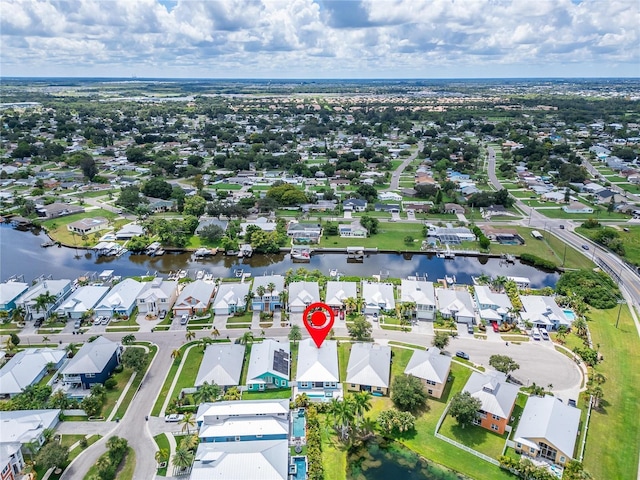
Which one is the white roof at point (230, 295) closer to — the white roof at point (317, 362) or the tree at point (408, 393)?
the white roof at point (317, 362)

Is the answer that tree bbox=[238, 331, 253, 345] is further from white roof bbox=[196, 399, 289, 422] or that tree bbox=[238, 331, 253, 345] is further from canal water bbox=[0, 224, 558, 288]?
canal water bbox=[0, 224, 558, 288]

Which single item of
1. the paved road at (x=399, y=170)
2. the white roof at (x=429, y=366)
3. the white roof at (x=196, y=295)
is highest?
the white roof at (x=429, y=366)

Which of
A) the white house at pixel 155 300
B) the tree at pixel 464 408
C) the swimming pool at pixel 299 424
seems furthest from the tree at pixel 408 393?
the white house at pixel 155 300

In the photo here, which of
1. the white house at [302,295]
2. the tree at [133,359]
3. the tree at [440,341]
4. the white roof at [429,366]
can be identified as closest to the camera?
the white roof at [429,366]

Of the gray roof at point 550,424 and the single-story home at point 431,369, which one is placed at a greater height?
the gray roof at point 550,424

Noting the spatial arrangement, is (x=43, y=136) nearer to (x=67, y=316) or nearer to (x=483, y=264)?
(x=67, y=316)

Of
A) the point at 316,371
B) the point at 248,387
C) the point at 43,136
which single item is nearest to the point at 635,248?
the point at 316,371

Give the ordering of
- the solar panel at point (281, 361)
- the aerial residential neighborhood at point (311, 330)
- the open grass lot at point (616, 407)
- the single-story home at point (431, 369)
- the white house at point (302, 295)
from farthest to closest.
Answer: the white house at point (302, 295)
the solar panel at point (281, 361)
the single-story home at point (431, 369)
the aerial residential neighborhood at point (311, 330)
the open grass lot at point (616, 407)
